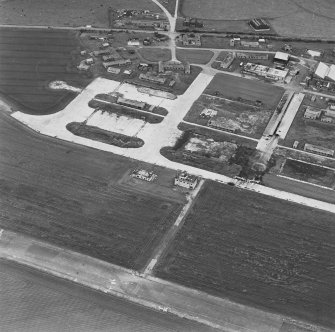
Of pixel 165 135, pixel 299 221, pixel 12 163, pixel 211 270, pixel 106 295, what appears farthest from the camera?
pixel 165 135

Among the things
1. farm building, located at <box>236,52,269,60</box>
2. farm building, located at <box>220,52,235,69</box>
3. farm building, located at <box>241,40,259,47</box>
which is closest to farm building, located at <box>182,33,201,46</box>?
farm building, located at <box>220,52,235,69</box>

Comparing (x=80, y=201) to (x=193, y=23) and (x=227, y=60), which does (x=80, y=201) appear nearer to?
(x=227, y=60)

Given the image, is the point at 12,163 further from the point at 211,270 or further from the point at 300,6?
the point at 300,6

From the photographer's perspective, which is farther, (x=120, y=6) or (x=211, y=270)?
(x=120, y=6)

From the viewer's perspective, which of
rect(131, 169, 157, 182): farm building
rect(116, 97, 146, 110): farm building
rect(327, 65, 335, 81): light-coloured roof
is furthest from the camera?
rect(327, 65, 335, 81): light-coloured roof

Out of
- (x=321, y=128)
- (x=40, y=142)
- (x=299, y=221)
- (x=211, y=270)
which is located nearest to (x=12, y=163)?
(x=40, y=142)

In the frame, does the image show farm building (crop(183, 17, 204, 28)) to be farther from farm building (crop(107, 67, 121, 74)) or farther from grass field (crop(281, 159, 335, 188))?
grass field (crop(281, 159, 335, 188))
